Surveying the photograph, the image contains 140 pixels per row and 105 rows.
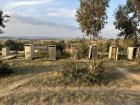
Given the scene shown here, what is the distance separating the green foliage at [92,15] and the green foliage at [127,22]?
1.36 m

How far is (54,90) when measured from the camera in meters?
15.0

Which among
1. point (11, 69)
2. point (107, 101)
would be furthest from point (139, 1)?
point (107, 101)

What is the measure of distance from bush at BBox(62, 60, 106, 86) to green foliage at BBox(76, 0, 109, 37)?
44.2 ft

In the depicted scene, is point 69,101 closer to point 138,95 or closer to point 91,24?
point 138,95

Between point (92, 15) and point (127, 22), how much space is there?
326 centimetres

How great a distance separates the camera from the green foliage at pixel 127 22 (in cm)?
3000

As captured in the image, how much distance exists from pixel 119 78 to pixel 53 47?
28.0 ft

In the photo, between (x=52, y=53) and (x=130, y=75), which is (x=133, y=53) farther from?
(x=130, y=75)

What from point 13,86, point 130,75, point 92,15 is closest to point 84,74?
point 130,75

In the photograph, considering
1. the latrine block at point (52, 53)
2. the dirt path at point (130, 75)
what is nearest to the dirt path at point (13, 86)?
the dirt path at point (130, 75)

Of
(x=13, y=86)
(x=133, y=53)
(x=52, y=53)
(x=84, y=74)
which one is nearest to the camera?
(x=13, y=86)

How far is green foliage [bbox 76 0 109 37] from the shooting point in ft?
102

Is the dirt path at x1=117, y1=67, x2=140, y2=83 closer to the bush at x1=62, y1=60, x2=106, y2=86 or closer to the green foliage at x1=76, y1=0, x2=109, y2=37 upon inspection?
the bush at x1=62, y1=60, x2=106, y2=86

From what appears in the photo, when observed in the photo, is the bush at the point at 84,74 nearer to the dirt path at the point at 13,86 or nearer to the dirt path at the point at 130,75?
the dirt path at the point at 130,75
